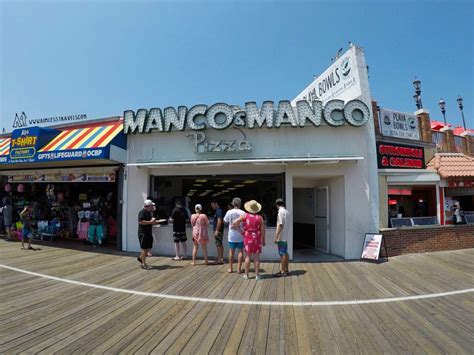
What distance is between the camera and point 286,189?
8.45 m

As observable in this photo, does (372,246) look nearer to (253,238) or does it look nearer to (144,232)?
(253,238)

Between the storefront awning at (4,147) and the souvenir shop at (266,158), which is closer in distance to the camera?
the souvenir shop at (266,158)

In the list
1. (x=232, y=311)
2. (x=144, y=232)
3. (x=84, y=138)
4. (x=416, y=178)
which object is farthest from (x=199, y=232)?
(x=416, y=178)

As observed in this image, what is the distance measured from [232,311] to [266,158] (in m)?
4.97

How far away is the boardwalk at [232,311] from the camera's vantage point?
136 inches

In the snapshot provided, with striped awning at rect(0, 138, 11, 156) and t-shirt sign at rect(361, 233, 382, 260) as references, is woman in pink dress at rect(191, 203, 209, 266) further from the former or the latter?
striped awning at rect(0, 138, 11, 156)

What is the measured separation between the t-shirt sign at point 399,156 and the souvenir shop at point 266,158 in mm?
927

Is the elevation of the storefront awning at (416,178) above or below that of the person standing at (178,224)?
above

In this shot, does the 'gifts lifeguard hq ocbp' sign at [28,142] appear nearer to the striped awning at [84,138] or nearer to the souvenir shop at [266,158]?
the striped awning at [84,138]

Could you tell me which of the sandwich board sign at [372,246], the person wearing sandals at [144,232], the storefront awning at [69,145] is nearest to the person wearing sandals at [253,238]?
the person wearing sandals at [144,232]

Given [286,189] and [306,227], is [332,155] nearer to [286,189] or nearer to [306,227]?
[286,189]

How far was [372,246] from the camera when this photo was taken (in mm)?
7895

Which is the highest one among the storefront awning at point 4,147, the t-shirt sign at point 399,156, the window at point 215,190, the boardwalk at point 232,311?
the storefront awning at point 4,147

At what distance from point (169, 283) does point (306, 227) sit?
6677 mm
